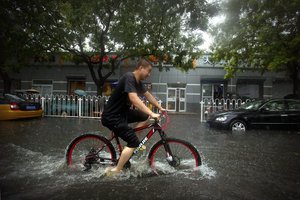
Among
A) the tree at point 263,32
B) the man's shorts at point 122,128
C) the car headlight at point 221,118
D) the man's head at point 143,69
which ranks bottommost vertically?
the car headlight at point 221,118

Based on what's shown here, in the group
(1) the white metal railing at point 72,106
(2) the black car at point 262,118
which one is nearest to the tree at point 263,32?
(2) the black car at point 262,118

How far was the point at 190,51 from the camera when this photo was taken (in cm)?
1880

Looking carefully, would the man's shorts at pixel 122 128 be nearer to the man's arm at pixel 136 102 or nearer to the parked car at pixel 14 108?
the man's arm at pixel 136 102

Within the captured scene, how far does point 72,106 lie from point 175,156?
39.6 ft

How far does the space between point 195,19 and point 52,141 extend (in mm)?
5057

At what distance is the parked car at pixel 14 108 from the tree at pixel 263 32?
10810mm

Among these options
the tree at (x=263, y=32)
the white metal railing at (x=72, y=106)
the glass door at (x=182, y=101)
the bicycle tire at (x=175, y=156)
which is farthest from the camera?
the glass door at (x=182, y=101)

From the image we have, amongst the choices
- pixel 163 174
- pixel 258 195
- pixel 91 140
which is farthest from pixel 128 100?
pixel 258 195

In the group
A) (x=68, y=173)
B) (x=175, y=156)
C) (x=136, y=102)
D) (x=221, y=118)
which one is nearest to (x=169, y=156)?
(x=175, y=156)

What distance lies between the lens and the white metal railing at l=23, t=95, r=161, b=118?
49.6 ft

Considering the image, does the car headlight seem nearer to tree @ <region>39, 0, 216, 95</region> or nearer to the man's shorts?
tree @ <region>39, 0, 216, 95</region>

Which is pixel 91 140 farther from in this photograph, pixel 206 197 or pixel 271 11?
pixel 271 11

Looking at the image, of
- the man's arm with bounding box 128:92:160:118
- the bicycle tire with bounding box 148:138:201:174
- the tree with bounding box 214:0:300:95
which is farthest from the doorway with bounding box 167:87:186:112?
the man's arm with bounding box 128:92:160:118

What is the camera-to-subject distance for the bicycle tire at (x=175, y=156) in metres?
4.05
